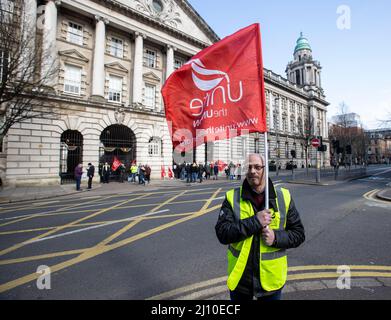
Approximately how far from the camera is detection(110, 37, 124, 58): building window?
2140 centimetres

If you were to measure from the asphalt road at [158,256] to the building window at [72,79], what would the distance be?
15.0 metres

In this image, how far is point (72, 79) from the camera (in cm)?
1869

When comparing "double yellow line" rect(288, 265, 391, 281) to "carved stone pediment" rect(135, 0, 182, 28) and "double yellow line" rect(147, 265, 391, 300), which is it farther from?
"carved stone pediment" rect(135, 0, 182, 28)

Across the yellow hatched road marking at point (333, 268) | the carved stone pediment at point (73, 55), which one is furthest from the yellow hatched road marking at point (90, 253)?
the carved stone pediment at point (73, 55)

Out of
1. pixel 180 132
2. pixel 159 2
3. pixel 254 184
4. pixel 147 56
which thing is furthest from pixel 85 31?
pixel 254 184

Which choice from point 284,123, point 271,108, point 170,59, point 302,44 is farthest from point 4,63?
point 302,44

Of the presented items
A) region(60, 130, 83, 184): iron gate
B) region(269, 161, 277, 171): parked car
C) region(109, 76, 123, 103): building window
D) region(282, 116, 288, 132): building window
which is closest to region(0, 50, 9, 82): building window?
region(60, 130, 83, 184): iron gate

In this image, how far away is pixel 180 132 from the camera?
9.34 ft

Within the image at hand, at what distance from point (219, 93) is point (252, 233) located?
64.6 inches

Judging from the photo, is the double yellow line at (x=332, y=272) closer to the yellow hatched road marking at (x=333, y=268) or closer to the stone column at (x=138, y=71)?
the yellow hatched road marking at (x=333, y=268)

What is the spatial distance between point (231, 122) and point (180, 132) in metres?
0.74

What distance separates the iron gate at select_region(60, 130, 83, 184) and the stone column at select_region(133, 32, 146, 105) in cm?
631
